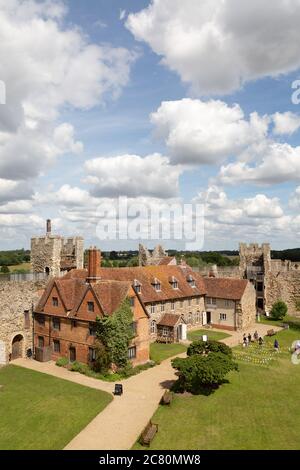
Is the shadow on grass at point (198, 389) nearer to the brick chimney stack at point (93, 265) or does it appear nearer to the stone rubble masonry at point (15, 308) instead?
the brick chimney stack at point (93, 265)

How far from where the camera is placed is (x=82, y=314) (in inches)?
1526

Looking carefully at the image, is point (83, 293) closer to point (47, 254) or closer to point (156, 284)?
point (47, 254)

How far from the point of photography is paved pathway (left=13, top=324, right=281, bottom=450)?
2300 centimetres

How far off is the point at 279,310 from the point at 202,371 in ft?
124

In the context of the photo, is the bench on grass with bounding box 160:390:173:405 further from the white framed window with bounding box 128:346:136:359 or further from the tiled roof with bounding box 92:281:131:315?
the tiled roof with bounding box 92:281:131:315

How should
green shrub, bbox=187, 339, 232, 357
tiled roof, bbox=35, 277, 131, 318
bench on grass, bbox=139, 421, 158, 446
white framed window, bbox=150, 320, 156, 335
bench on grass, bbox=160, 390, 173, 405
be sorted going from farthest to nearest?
white framed window, bbox=150, 320, 156, 335, tiled roof, bbox=35, 277, 131, 318, green shrub, bbox=187, 339, 232, 357, bench on grass, bbox=160, 390, 173, 405, bench on grass, bbox=139, 421, 158, 446

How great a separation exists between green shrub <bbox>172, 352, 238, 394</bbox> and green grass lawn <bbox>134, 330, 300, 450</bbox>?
3.20ft

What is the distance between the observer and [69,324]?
40000mm

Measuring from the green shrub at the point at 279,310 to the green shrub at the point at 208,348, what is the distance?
32.7 metres

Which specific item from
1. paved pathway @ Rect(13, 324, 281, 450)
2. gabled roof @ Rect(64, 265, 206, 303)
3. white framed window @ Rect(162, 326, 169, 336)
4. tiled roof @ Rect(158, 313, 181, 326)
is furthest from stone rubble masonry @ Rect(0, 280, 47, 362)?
white framed window @ Rect(162, 326, 169, 336)

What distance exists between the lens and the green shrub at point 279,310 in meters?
62.5
